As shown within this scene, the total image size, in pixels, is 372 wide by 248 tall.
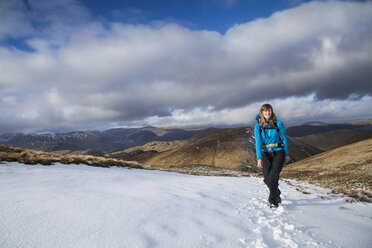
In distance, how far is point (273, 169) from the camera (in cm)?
597

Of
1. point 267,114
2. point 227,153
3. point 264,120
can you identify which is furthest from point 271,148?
point 227,153

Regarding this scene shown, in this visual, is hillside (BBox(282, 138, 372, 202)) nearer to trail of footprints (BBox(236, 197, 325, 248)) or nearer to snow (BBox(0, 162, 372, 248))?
snow (BBox(0, 162, 372, 248))

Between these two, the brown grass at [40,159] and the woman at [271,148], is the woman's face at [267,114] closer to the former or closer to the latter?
the woman at [271,148]

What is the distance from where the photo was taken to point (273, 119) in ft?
20.3

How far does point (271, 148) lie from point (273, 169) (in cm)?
70

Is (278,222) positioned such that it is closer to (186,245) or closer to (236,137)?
(186,245)

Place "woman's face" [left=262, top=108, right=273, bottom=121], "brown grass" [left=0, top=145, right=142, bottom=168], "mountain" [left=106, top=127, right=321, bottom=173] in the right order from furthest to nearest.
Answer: "mountain" [left=106, top=127, right=321, bottom=173]
"brown grass" [left=0, top=145, right=142, bottom=168]
"woman's face" [left=262, top=108, right=273, bottom=121]

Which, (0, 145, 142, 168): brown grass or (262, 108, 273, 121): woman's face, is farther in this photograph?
(0, 145, 142, 168): brown grass

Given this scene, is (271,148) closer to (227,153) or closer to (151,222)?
(151,222)

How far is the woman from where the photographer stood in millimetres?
5895

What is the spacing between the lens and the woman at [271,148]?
589cm

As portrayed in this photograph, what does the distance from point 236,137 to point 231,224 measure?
111409 millimetres

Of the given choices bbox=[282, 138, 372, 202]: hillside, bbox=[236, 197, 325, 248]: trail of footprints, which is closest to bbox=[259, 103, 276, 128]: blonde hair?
bbox=[236, 197, 325, 248]: trail of footprints

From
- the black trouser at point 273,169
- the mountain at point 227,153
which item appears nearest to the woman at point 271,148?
the black trouser at point 273,169
